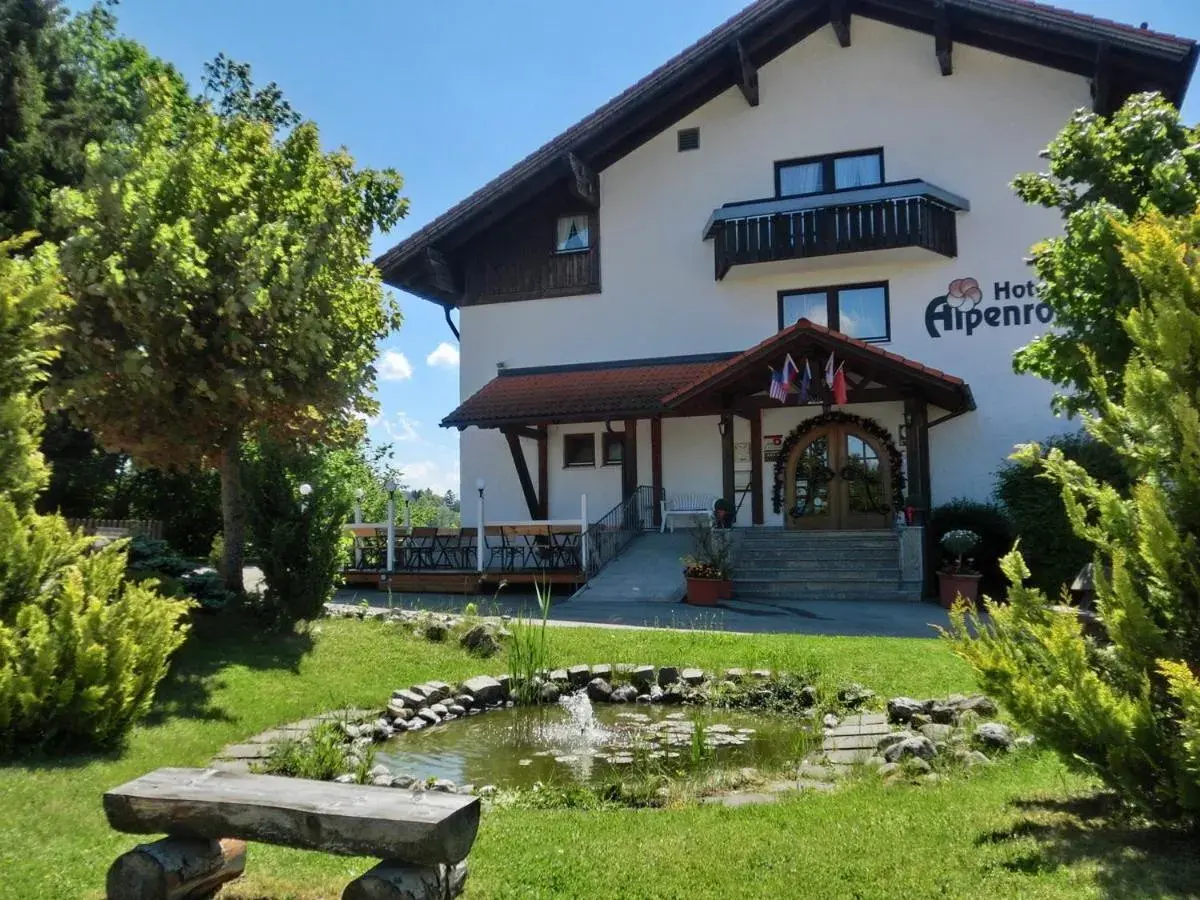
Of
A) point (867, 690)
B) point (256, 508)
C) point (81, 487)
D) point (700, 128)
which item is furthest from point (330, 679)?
point (700, 128)

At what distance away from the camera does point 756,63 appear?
68.3ft

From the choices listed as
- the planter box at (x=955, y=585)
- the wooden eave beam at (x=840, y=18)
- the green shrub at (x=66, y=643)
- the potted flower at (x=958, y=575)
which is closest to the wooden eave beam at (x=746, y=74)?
the wooden eave beam at (x=840, y=18)

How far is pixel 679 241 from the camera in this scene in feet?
70.3

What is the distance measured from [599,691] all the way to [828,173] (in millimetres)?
14753

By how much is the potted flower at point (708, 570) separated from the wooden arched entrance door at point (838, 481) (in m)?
3.87

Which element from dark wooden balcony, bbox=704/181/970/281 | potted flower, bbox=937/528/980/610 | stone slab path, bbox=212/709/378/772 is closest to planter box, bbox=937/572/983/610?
potted flower, bbox=937/528/980/610

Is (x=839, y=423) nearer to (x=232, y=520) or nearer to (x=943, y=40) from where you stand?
(x=943, y=40)

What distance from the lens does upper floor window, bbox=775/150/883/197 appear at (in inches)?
792

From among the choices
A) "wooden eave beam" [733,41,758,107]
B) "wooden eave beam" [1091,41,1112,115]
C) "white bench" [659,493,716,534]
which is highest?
"wooden eave beam" [733,41,758,107]

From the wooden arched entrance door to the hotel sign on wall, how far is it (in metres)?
2.76

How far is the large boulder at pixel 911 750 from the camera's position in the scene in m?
6.11

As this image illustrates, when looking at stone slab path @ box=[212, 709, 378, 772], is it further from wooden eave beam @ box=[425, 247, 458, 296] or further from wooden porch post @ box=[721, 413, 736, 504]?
wooden eave beam @ box=[425, 247, 458, 296]

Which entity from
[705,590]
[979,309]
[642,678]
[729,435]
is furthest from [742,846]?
[979,309]

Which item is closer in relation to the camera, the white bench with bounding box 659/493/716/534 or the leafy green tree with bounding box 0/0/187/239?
the leafy green tree with bounding box 0/0/187/239
